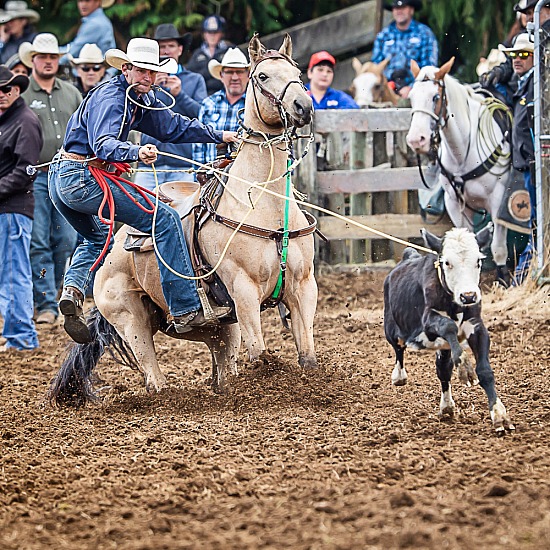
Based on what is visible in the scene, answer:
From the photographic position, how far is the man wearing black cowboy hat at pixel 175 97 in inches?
400

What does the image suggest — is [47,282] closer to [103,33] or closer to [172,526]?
[103,33]

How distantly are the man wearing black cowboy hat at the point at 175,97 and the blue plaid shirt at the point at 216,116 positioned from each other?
0.19 meters

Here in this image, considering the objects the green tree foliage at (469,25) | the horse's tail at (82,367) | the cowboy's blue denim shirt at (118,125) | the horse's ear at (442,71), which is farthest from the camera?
the green tree foliage at (469,25)

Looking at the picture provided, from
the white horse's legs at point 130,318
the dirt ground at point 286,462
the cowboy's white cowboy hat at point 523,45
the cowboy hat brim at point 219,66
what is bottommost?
the dirt ground at point 286,462

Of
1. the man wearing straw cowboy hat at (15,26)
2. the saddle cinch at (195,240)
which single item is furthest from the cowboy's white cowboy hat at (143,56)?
the man wearing straw cowboy hat at (15,26)

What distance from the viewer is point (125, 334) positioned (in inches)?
287

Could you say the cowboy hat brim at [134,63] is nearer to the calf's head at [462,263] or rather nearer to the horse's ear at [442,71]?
the calf's head at [462,263]

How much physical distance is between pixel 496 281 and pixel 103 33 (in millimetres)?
5612

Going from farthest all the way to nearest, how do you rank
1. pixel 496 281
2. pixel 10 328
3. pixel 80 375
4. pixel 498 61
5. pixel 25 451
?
pixel 498 61, pixel 496 281, pixel 10 328, pixel 80 375, pixel 25 451

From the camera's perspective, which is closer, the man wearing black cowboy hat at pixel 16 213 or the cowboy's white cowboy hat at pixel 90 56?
the man wearing black cowboy hat at pixel 16 213

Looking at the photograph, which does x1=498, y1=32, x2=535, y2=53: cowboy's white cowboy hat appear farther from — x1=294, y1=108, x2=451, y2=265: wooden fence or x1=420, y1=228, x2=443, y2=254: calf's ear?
x1=420, y1=228, x2=443, y2=254: calf's ear

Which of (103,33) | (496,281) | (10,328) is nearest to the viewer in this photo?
(10,328)

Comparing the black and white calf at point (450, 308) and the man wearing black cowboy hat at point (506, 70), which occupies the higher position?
the man wearing black cowboy hat at point (506, 70)

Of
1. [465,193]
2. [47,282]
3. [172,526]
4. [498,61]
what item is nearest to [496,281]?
[465,193]
